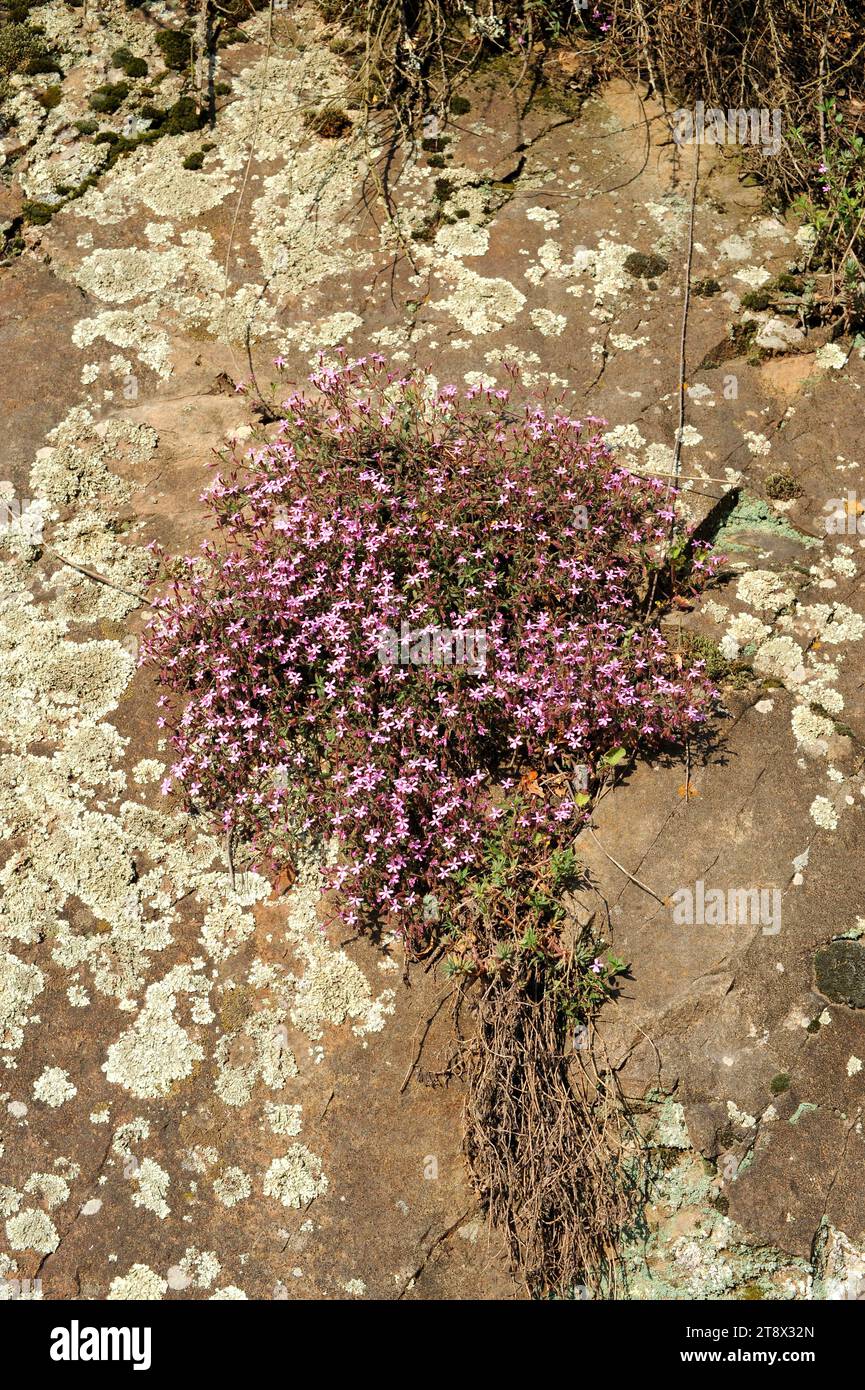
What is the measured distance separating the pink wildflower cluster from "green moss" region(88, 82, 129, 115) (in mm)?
2808

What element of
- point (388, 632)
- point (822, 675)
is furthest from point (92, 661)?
point (822, 675)

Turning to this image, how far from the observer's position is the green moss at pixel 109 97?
6543mm

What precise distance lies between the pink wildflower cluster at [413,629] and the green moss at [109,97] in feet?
9.21

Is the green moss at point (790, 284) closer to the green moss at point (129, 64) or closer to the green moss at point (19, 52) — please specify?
the green moss at point (129, 64)

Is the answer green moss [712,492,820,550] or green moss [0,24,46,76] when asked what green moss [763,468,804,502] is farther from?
green moss [0,24,46,76]

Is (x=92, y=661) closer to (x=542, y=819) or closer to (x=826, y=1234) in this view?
(x=542, y=819)

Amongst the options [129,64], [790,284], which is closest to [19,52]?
[129,64]

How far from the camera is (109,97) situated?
6559mm

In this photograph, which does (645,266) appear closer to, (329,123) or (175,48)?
(329,123)

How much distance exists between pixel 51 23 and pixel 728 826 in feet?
20.9

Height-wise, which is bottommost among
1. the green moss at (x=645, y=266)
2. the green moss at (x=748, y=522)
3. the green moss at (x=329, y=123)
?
the green moss at (x=748, y=522)

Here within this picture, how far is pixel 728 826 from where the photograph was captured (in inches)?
178

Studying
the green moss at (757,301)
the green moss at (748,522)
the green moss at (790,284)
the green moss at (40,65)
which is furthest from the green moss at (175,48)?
the green moss at (748,522)

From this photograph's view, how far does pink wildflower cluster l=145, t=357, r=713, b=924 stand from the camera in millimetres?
4543
